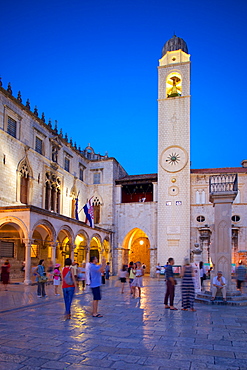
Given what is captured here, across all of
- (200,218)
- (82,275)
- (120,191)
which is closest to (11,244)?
(82,275)

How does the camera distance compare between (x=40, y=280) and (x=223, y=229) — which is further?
(x=40, y=280)

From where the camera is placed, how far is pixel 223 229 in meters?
12.6

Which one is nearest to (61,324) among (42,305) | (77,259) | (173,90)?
(42,305)

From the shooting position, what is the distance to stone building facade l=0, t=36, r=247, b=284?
966 inches

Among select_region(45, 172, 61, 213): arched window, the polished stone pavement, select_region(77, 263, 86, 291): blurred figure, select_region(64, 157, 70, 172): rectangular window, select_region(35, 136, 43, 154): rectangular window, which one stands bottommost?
select_region(77, 263, 86, 291): blurred figure

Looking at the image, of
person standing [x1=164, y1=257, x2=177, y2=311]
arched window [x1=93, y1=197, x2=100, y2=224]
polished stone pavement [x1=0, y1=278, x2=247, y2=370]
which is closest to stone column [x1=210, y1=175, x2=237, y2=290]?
polished stone pavement [x1=0, y1=278, x2=247, y2=370]

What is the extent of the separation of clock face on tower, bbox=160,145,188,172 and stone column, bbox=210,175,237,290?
60.3 ft

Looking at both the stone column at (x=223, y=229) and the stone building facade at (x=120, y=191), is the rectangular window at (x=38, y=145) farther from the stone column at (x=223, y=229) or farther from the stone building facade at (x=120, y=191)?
the stone column at (x=223, y=229)

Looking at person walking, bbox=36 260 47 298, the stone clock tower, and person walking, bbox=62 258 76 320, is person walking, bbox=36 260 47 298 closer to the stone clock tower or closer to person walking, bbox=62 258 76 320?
person walking, bbox=62 258 76 320

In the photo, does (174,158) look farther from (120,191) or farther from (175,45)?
(175,45)

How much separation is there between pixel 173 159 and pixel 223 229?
63.0ft

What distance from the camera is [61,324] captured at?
7.97 metres

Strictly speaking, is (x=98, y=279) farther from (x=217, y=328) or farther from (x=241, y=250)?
(x=241, y=250)

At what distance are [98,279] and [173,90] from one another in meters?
27.4
